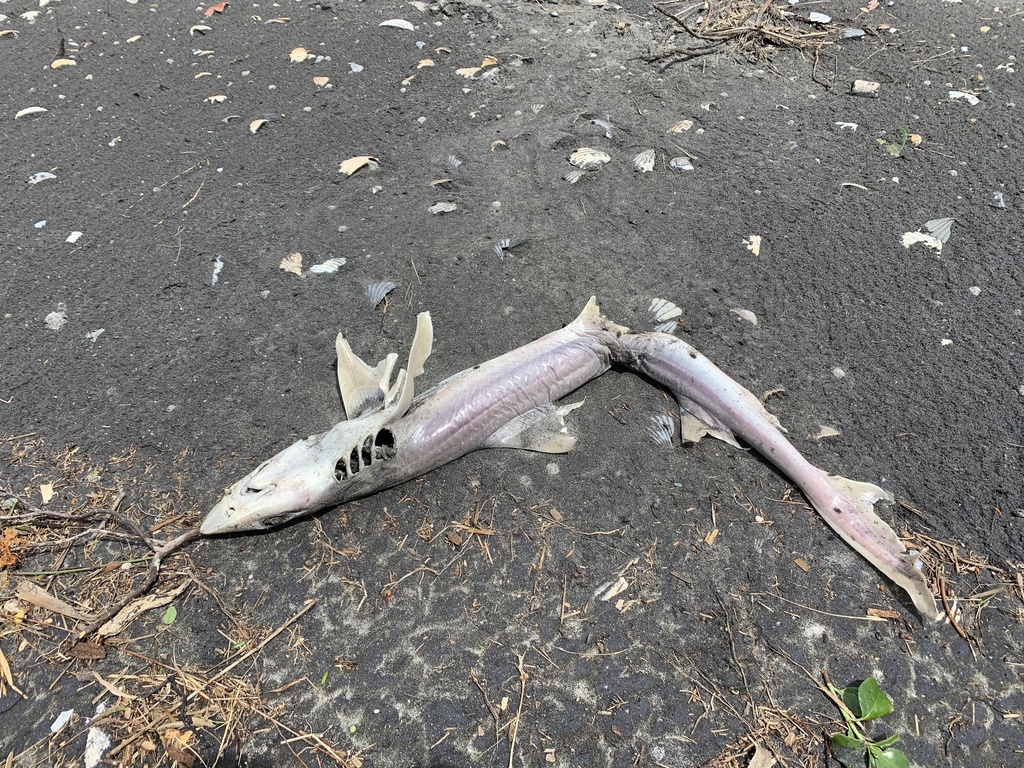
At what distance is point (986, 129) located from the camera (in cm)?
446

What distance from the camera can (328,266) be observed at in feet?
12.5

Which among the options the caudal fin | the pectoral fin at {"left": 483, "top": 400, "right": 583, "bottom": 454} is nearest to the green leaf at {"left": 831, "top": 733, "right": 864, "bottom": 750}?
the caudal fin

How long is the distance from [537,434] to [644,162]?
261 centimetres

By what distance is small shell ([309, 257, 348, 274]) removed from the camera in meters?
3.78

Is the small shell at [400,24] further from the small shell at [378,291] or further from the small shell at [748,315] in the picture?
the small shell at [748,315]

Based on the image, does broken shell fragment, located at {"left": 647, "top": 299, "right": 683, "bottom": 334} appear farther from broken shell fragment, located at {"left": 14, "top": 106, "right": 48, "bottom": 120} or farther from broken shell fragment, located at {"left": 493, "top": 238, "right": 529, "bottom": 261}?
broken shell fragment, located at {"left": 14, "top": 106, "right": 48, "bottom": 120}

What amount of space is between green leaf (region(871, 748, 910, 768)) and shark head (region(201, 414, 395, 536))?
230 centimetres

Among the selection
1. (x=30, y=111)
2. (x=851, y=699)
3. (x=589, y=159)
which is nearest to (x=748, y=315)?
(x=589, y=159)

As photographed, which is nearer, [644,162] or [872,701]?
[872,701]

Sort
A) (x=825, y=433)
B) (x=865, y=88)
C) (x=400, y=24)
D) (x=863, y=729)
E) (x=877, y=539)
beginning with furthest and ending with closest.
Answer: (x=400, y=24), (x=865, y=88), (x=825, y=433), (x=877, y=539), (x=863, y=729)

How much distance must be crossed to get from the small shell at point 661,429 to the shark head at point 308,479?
4.52 ft

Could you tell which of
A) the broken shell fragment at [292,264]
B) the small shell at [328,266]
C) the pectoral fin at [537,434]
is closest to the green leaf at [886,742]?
the pectoral fin at [537,434]

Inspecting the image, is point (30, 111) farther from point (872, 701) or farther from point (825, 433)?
point (872, 701)

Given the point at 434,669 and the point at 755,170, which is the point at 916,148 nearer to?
the point at 755,170
